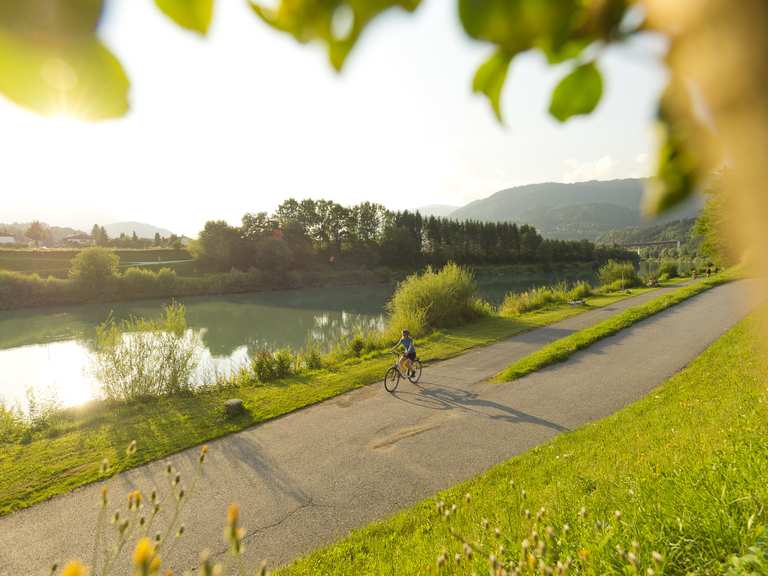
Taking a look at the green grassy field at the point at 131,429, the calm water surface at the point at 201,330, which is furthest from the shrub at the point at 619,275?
the green grassy field at the point at 131,429

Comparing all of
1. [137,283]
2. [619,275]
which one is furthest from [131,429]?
[137,283]

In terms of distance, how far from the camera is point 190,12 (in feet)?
1.84

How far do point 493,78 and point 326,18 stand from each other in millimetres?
310

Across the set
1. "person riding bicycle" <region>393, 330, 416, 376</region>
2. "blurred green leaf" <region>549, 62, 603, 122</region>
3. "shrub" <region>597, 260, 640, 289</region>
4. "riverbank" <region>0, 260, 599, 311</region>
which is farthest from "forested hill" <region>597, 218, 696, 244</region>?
"riverbank" <region>0, 260, 599, 311</region>

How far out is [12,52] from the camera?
48 centimetres

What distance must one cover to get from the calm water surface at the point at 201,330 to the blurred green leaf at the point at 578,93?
469 inches

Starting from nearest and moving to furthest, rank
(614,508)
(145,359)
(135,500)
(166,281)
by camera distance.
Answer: (135,500) < (614,508) < (145,359) < (166,281)

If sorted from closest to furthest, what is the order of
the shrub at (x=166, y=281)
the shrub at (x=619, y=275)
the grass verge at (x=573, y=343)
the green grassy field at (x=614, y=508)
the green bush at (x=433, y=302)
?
the green grassy field at (x=614, y=508) → the grass verge at (x=573, y=343) → the green bush at (x=433, y=302) → the shrub at (x=619, y=275) → the shrub at (x=166, y=281)

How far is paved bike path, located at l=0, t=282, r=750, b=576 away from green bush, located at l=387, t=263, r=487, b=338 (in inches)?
239

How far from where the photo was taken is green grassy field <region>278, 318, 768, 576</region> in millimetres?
2770

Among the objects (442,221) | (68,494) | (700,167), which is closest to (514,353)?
(68,494)

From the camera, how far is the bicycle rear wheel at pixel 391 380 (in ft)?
33.1

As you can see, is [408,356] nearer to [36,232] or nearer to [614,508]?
[614,508]

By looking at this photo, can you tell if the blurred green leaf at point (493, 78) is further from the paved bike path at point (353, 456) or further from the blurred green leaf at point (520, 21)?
the paved bike path at point (353, 456)
